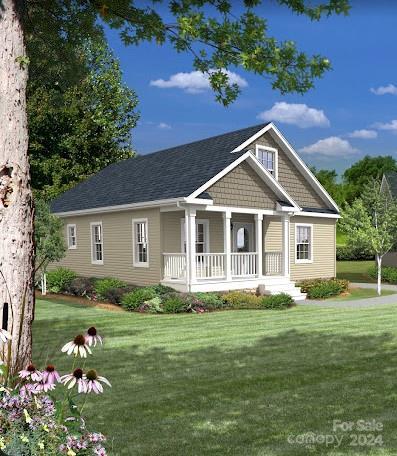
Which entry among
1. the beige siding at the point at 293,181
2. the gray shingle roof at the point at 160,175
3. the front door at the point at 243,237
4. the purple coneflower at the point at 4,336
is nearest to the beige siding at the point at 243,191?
the gray shingle roof at the point at 160,175

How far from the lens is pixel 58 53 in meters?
11.1

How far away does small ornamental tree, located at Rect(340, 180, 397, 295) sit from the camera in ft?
81.6

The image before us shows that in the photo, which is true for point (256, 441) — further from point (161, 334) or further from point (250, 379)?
point (161, 334)

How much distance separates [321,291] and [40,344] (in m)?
14.3

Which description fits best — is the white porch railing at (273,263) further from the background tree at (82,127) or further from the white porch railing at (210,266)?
the background tree at (82,127)

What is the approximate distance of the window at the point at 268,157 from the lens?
82.2 feet

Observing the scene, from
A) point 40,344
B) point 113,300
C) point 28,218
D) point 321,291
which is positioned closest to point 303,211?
point 321,291

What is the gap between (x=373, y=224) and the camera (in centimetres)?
2692

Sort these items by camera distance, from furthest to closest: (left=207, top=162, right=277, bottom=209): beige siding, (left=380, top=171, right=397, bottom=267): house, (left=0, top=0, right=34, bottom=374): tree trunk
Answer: (left=380, top=171, right=397, bottom=267): house < (left=207, top=162, right=277, bottom=209): beige siding < (left=0, top=0, right=34, bottom=374): tree trunk

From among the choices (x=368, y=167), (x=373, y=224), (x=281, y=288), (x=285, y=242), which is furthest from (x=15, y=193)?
(x=368, y=167)

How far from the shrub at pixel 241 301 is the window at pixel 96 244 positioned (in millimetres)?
8292

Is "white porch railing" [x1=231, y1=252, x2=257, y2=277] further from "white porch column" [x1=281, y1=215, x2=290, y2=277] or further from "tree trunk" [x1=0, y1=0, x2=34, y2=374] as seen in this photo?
"tree trunk" [x1=0, y1=0, x2=34, y2=374]

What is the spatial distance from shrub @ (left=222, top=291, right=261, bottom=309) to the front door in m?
4.87

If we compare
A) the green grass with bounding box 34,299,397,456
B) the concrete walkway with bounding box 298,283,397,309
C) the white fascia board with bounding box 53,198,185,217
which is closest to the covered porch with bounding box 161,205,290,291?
the white fascia board with bounding box 53,198,185,217
